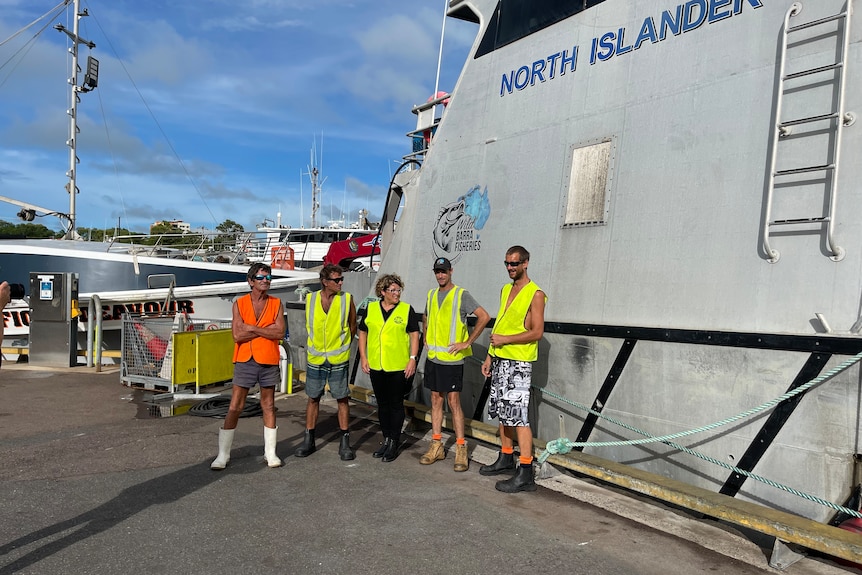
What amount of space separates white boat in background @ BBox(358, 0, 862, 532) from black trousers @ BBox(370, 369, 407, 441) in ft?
2.95

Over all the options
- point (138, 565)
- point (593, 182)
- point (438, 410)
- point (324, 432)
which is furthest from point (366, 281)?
point (138, 565)

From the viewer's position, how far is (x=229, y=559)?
3.35 m

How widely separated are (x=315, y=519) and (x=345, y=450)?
1445 mm

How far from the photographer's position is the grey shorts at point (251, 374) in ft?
16.9

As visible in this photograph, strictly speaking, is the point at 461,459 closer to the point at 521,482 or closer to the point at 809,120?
the point at 521,482

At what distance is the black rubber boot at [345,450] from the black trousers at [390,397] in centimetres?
33

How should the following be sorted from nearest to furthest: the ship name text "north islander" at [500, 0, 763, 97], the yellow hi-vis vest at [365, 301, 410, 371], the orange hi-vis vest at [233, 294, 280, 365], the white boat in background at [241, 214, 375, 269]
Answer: the ship name text "north islander" at [500, 0, 763, 97]
the orange hi-vis vest at [233, 294, 280, 365]
the yellow hi-vis vest at [365, 301, 410, 371]
the white boat in background at [241, 214, 375, 269]

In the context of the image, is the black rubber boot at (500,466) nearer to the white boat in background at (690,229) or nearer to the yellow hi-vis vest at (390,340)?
the white boat in background at (690,229)

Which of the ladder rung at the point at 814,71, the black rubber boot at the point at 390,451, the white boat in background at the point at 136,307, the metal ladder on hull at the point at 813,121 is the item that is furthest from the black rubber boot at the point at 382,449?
the white boat in background at the point at 136,307

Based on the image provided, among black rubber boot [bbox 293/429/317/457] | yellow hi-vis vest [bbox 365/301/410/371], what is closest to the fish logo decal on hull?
yellow hi-vis vest [bbox 365/301/410/371]

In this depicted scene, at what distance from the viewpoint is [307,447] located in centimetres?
551

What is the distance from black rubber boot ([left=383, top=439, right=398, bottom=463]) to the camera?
5.35 m

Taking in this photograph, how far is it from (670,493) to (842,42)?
9.43 feet

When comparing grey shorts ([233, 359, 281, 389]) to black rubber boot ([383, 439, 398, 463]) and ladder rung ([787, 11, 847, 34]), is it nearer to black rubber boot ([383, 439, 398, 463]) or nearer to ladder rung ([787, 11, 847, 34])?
black rubber boot ([383, 439, 398, 463])
